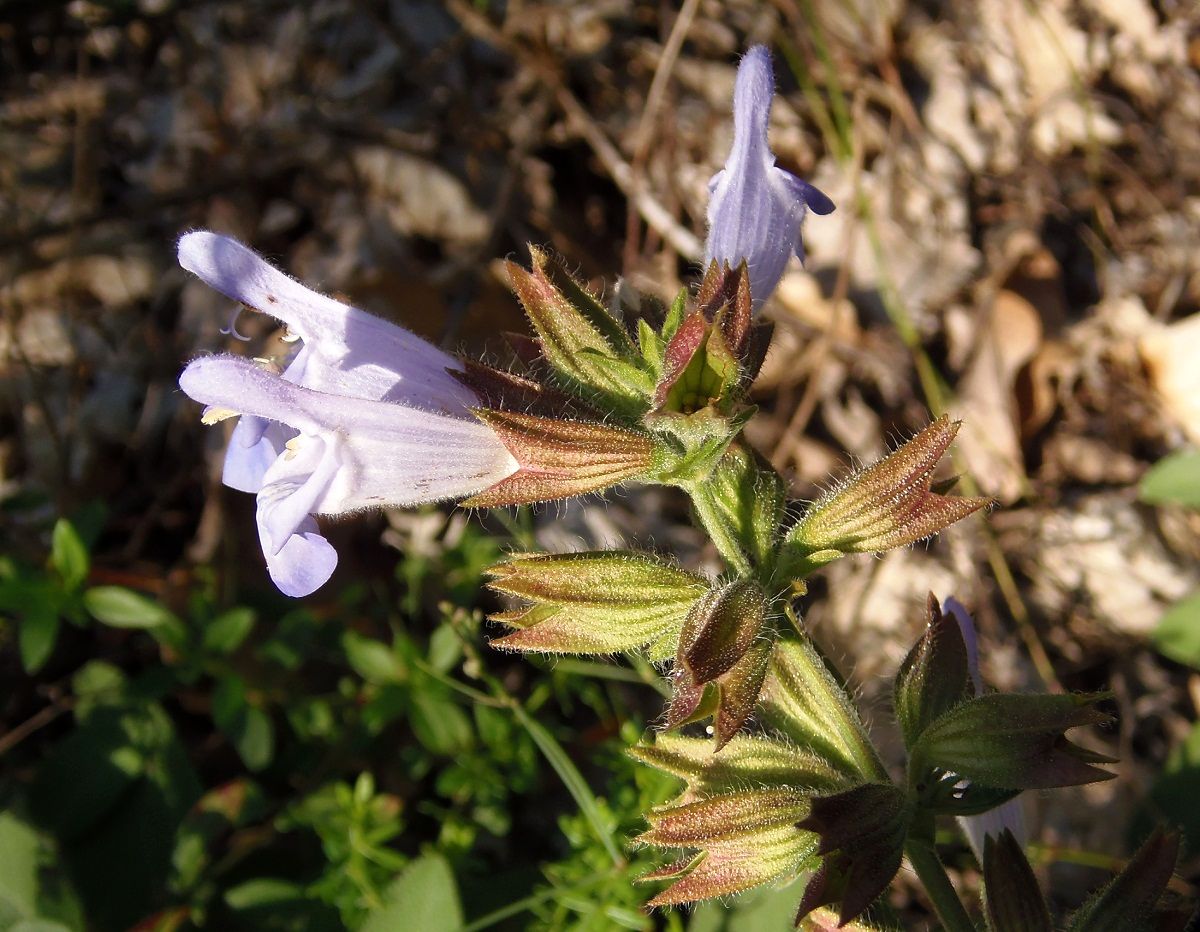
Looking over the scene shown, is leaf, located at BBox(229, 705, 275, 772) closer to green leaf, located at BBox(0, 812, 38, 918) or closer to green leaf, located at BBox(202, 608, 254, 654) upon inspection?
green leaf, located at BBox(202, 608, 254, 654)

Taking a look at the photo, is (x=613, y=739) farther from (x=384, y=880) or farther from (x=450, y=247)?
(x=450, y=247)

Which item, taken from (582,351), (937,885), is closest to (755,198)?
(582,351)

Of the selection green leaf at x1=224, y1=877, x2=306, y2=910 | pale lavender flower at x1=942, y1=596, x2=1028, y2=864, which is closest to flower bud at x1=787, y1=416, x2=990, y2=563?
pale lavender flower at x1=942, y1=596, x2=1028, y2=864

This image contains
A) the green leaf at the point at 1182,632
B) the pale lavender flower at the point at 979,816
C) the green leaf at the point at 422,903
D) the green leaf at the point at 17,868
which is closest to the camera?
the pale lavender flower at the point at 979,816

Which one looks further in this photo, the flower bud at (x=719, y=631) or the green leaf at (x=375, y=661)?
the green leaf at (x=375, y=661)

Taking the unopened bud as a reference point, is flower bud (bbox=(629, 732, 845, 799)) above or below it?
below

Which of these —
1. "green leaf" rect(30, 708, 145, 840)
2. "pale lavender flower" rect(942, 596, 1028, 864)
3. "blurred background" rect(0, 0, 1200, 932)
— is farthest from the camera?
"blurred background" rect(0, 0, 1200, 932)

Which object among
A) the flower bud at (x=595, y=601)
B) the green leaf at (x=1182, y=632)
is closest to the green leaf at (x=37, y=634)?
the flower bud at (x=595, y=601)

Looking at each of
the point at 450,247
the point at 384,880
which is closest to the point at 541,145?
the point at 450,247

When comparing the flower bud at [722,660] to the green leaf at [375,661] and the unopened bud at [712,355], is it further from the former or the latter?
the green leaf at [375,661]
